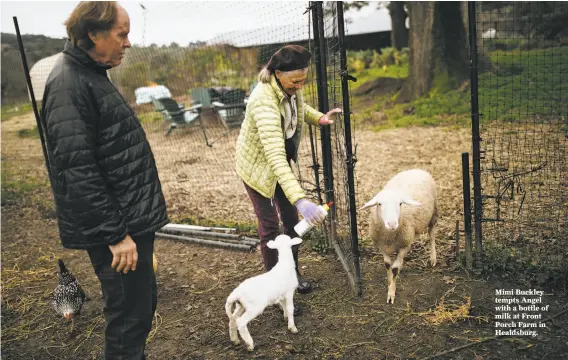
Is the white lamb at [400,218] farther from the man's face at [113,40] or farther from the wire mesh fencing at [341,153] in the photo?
the man's face at [113,40]

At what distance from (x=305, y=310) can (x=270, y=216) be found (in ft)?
2.78

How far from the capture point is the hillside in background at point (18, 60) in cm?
1656

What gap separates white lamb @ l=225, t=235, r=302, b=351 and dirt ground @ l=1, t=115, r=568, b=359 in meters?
0.26

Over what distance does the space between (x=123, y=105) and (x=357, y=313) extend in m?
2.38

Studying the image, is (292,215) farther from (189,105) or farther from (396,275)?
(189,105)

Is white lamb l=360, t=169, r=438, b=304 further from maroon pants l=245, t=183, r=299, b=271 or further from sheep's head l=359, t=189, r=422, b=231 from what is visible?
maroon pants l=245, t=183, r=299, b=271

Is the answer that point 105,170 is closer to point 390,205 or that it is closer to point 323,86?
point 390,205

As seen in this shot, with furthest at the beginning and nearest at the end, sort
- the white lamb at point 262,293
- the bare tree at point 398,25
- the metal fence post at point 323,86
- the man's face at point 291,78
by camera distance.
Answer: the bare tree at point 398,25
the metal fence post at point 323,86
the man's face at point 291,78
the white lamb at point 262,293

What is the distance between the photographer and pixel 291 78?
10.4ft

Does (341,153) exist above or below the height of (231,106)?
below

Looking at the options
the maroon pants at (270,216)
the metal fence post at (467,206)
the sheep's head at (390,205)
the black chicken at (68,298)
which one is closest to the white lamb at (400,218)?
the sheep's head at (390,205)

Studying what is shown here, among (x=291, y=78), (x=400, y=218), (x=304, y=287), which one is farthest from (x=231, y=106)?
(x=291, y=78)

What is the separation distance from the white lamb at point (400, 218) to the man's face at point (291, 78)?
1.05m

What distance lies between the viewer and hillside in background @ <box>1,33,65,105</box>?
54.3 feet
